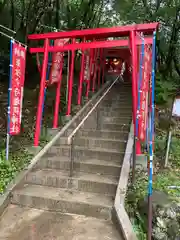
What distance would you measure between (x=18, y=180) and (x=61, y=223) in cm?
Result: 167

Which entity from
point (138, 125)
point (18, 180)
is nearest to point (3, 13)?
point (18, 180)

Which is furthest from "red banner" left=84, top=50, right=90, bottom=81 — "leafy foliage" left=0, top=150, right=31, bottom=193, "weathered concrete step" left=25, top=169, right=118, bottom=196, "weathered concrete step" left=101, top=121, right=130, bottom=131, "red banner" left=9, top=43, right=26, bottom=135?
"weathered concrete step" left=25, top=169, right=118, bottom=196

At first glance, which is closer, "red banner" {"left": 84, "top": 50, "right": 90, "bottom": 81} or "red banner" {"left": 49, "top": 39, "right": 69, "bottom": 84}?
"red banner" {"left": 49, "top": 39, "right": 69, "bottom": 84}

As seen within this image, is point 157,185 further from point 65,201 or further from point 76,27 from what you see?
point 76,27

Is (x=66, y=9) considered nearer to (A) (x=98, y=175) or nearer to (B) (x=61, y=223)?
(A) (x=98, y=175)

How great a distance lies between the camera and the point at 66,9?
14.2 meters

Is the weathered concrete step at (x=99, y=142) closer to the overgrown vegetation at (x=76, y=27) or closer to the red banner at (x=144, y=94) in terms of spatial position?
the overgrown vegetation at (x=76, y=27)

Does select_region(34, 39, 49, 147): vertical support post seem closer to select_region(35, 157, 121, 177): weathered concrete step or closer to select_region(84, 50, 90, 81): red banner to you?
select_region(35, 157, 121, 177): weathered concrete step

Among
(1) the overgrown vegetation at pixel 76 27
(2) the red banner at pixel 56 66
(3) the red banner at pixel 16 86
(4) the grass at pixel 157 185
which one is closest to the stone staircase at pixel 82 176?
(4) the grass at pixel 157 185

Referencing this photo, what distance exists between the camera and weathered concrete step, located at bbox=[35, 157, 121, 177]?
6433mm

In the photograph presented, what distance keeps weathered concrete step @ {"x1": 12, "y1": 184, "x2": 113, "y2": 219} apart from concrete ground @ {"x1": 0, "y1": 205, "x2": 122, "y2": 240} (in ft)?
0.44

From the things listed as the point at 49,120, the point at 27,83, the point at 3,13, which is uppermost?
the point at 3,13

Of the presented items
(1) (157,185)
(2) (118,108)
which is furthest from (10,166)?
(2) (118,108)

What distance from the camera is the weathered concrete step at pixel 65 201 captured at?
5223mm
